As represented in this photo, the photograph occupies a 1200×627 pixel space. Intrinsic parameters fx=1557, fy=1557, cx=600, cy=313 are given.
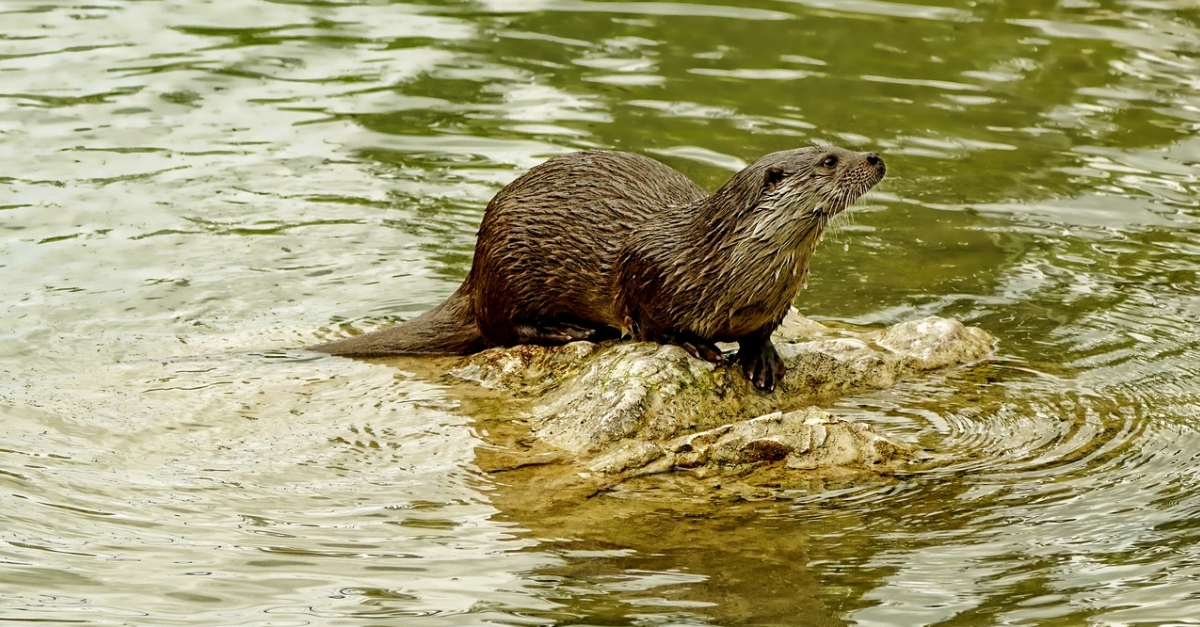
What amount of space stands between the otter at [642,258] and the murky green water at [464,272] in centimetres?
36

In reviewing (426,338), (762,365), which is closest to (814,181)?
(762,365)

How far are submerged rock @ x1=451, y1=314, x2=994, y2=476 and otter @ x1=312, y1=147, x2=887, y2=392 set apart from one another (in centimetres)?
12

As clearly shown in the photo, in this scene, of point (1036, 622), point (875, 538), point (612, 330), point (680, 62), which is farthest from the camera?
point (680, 62)

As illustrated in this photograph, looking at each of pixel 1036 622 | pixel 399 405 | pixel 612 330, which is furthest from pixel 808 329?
pixel 1036 622

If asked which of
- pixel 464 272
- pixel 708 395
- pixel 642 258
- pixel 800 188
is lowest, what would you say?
pixel 464 272

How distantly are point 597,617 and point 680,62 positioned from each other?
18.2 feet

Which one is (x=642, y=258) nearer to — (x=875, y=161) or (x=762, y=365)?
(x=762, y=365)

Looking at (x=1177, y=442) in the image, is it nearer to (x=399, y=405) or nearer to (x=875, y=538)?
(x=875, y=538)

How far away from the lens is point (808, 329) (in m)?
5.23

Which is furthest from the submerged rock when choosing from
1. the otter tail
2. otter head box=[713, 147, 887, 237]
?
otter head box=[713, 147, 887, 237]

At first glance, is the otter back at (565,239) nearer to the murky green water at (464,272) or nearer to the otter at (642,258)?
the otter at (642,258)

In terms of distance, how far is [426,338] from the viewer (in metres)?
5.16

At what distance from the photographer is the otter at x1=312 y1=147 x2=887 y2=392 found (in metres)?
4.46

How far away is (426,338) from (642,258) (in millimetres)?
897
